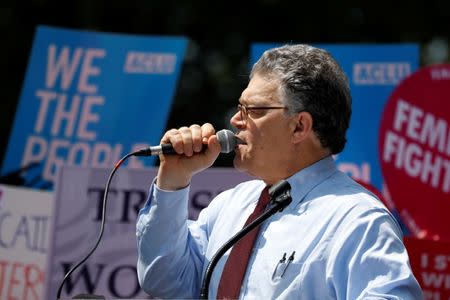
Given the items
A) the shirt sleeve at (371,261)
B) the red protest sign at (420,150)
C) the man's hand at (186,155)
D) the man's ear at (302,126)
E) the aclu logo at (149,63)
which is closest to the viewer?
the shirt sleeve at (371,261)

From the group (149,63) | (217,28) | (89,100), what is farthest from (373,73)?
(217,28)

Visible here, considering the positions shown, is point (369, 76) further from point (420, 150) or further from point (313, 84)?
point (313, 84)

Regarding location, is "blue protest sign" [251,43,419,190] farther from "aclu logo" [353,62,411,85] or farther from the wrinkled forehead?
the wrinkled forehead

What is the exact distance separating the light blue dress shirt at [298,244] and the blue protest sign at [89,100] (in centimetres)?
202

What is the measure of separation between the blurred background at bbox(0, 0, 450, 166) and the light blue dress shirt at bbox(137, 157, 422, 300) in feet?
21.9

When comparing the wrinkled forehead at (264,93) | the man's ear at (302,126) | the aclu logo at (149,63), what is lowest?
the man's ear at (302,126)

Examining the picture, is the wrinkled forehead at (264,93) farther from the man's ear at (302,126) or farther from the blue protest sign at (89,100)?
the blue protest sign at (89,100)

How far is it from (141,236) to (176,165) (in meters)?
0.26

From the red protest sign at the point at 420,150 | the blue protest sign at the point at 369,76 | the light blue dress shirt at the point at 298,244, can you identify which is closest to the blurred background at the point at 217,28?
the blue protest sign at the point at 369,76

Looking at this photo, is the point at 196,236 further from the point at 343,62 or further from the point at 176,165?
the point at 343,62

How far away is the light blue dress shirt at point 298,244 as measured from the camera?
2.43 metres

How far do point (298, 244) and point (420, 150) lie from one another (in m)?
1.88

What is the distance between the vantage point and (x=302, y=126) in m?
2.79

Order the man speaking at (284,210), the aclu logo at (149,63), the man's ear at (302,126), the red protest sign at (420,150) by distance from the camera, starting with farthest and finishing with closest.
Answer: the aclu logo at (149,63), the red protest sign at (420,150), the man's ear at (302,126), the man speaking at (284,210)
